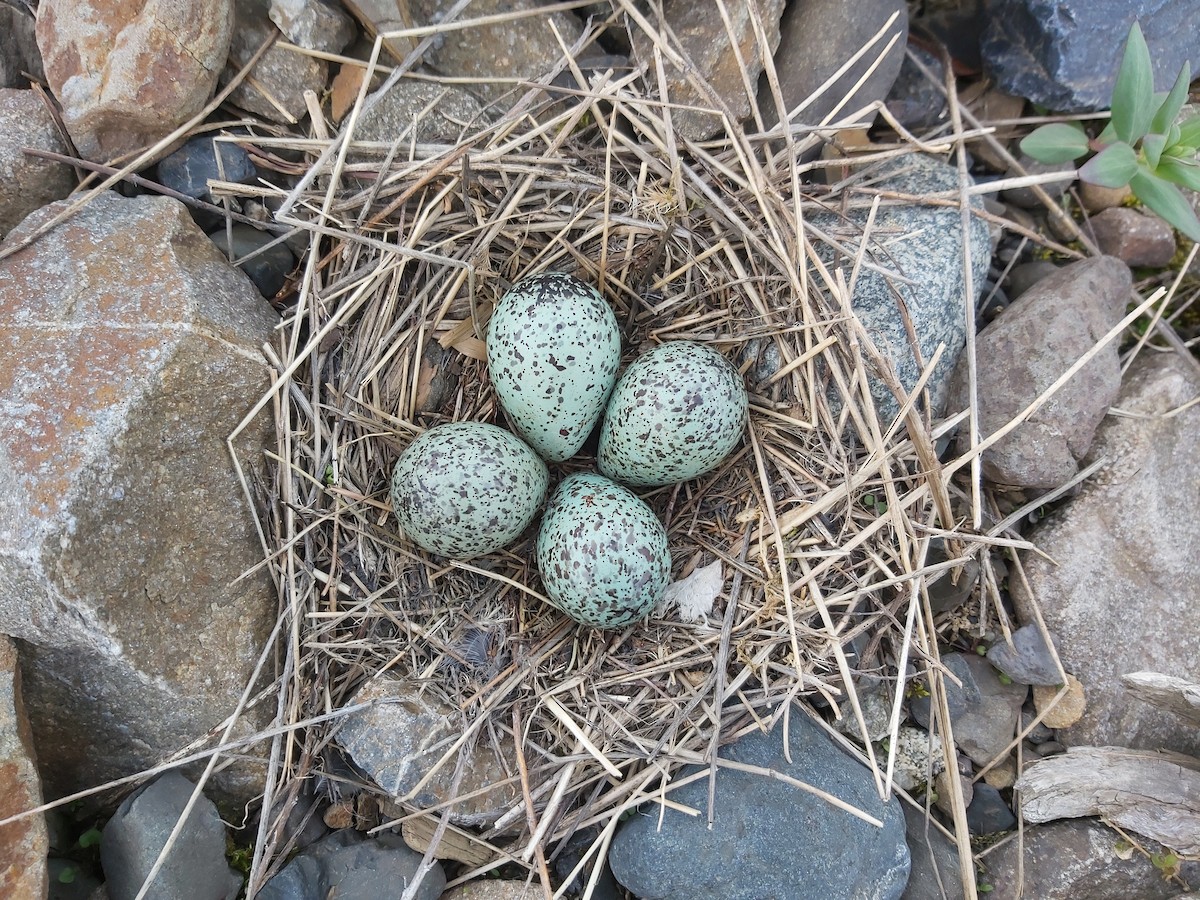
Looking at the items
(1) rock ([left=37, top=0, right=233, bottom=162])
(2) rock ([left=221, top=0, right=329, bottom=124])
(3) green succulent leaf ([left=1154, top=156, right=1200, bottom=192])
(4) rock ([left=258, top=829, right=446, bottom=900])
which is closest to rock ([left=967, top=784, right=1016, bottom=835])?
(4) rock ([left=258, top=829, right=446, bottom=900])

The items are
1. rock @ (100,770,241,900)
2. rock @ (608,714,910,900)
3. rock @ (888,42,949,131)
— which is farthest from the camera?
rock @ (888,42,949,131)

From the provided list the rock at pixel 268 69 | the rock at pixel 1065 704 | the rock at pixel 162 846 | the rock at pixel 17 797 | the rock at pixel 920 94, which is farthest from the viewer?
the rock at pixel 920 94

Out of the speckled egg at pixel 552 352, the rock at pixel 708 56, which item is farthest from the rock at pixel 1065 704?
the rock at pixel 708 56

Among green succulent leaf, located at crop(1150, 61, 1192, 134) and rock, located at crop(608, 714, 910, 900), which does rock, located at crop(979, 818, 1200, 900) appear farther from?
green succulent leaf, located at crop(1150, 61, 1192, 134)

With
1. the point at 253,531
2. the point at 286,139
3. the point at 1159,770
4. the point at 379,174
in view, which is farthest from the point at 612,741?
the point at 286,139

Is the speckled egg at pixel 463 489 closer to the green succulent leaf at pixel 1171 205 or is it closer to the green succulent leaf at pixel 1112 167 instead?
the green succulent leaf at pixel 1112 167

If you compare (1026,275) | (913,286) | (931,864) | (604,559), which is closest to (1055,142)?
(1026,275)
